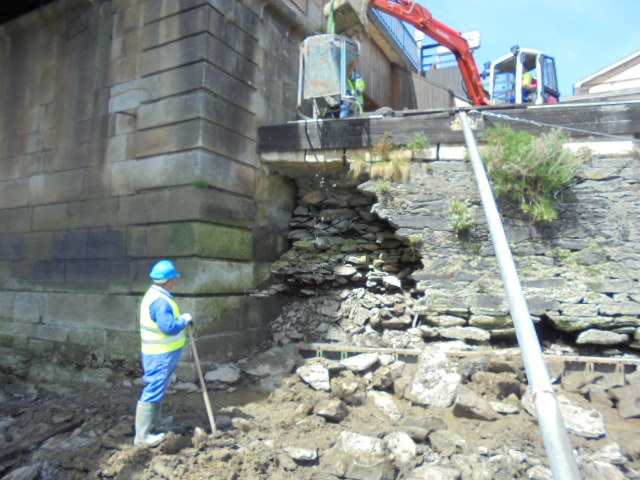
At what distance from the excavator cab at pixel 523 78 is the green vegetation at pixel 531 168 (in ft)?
13.8

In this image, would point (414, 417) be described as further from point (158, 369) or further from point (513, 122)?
point (513, 122)

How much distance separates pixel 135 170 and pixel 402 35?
8.73m

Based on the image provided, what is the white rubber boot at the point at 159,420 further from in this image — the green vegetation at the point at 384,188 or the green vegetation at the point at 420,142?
the green vegetation at the point at 420,142

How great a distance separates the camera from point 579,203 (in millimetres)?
5215

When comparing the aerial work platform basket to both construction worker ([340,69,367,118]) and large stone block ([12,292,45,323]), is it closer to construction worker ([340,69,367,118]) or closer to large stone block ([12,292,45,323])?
construction worker ([340,69,367,118])

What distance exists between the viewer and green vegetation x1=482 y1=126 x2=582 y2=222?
16.6ft

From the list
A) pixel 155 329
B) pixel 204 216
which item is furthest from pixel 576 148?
pixel 155 329

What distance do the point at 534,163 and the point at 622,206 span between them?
3.59 feet

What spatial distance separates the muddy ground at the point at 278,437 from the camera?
3.19 metres

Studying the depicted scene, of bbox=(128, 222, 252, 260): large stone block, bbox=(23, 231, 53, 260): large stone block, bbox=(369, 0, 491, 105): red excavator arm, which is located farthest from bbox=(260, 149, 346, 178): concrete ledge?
bbox=(369, 0, 491, 105): red excavator arm

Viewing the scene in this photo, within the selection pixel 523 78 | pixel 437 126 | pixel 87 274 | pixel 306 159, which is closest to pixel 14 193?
pixel 87 274

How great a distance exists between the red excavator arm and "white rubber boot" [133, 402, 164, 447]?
7202 mm

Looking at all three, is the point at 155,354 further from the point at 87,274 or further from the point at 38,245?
the point at 38,245

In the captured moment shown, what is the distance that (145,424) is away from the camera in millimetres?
3561
